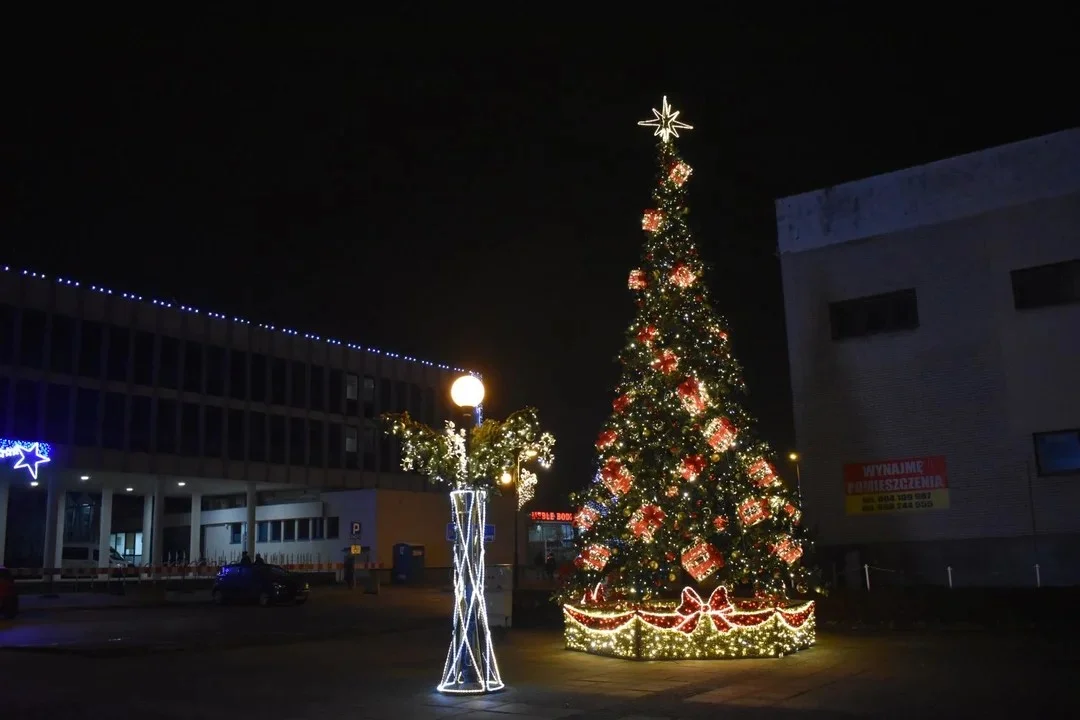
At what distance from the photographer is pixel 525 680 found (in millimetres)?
13406

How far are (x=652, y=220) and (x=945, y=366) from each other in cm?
900

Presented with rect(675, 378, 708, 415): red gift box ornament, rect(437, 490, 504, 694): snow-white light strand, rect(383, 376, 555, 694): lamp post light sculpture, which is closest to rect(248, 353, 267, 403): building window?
rect(675, 378, 708, 415): red gift box ornament

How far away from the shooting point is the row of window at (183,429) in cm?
4431

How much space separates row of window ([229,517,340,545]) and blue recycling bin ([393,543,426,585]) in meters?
7.10

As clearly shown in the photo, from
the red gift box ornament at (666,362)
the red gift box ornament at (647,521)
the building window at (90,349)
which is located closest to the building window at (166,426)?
the building window at (90,349)

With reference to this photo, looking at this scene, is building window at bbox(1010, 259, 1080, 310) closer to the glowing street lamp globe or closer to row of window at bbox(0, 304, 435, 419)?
the glowing street lamp globe

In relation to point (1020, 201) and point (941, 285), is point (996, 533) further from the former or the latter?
point (1020, 201)

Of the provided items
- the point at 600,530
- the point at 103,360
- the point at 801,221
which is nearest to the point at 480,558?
the point at 600,530

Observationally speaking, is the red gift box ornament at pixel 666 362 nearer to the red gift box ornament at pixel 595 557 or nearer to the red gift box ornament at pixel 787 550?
the red gift box ornament at pixel 595 557

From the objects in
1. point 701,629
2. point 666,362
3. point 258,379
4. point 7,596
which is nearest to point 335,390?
point 258,379

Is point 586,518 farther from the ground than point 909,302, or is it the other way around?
point 909,302

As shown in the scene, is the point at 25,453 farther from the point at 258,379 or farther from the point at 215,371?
the point at 258,379

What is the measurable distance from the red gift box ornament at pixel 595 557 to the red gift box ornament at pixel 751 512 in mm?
2270

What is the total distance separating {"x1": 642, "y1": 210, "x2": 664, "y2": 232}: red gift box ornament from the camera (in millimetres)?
17219
